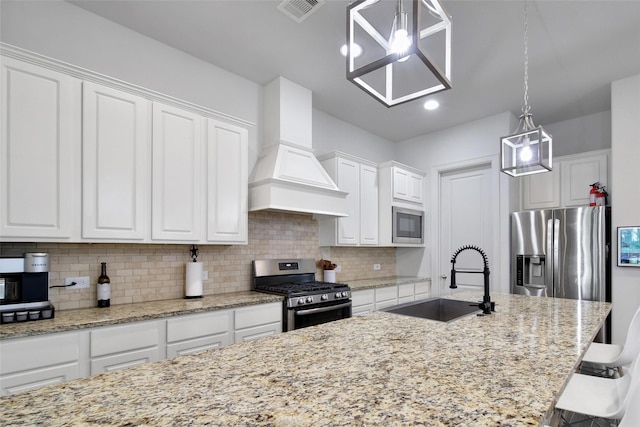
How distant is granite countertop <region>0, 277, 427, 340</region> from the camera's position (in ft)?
5.78

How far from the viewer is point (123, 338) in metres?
2.03

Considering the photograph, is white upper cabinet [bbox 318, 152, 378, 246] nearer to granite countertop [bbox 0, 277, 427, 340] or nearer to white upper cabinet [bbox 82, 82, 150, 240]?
granite countertop [bbox 0, 277, 427, 340]

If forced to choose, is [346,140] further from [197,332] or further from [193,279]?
[197,332]

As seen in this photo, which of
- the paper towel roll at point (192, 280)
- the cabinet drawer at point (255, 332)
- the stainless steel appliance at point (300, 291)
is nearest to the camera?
the cabinet drawer at point (255, 332)

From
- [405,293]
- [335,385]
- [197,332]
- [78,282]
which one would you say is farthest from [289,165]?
[335,385]

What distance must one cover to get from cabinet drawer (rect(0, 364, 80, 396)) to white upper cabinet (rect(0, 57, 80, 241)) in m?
0.71

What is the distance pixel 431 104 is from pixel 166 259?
10.8 ft

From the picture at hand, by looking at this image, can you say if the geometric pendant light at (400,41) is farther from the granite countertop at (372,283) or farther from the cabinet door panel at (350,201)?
the granite countertop at (372,283)

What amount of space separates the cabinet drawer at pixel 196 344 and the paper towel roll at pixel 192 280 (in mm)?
462

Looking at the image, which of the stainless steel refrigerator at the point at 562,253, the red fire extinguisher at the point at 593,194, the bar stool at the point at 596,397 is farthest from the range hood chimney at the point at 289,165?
the red fire extinguisher at the point at 593,194

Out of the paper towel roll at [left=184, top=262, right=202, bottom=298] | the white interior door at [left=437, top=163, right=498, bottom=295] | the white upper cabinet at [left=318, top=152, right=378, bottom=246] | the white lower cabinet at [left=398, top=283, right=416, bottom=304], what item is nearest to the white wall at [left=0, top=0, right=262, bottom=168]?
the white upper cabinet at [left=318, top=152, right=378, bottom=246]

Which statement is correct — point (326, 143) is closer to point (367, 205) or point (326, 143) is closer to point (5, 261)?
point (367, 205)

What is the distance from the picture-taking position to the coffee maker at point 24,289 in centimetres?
184

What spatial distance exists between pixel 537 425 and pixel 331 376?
0.53 m
